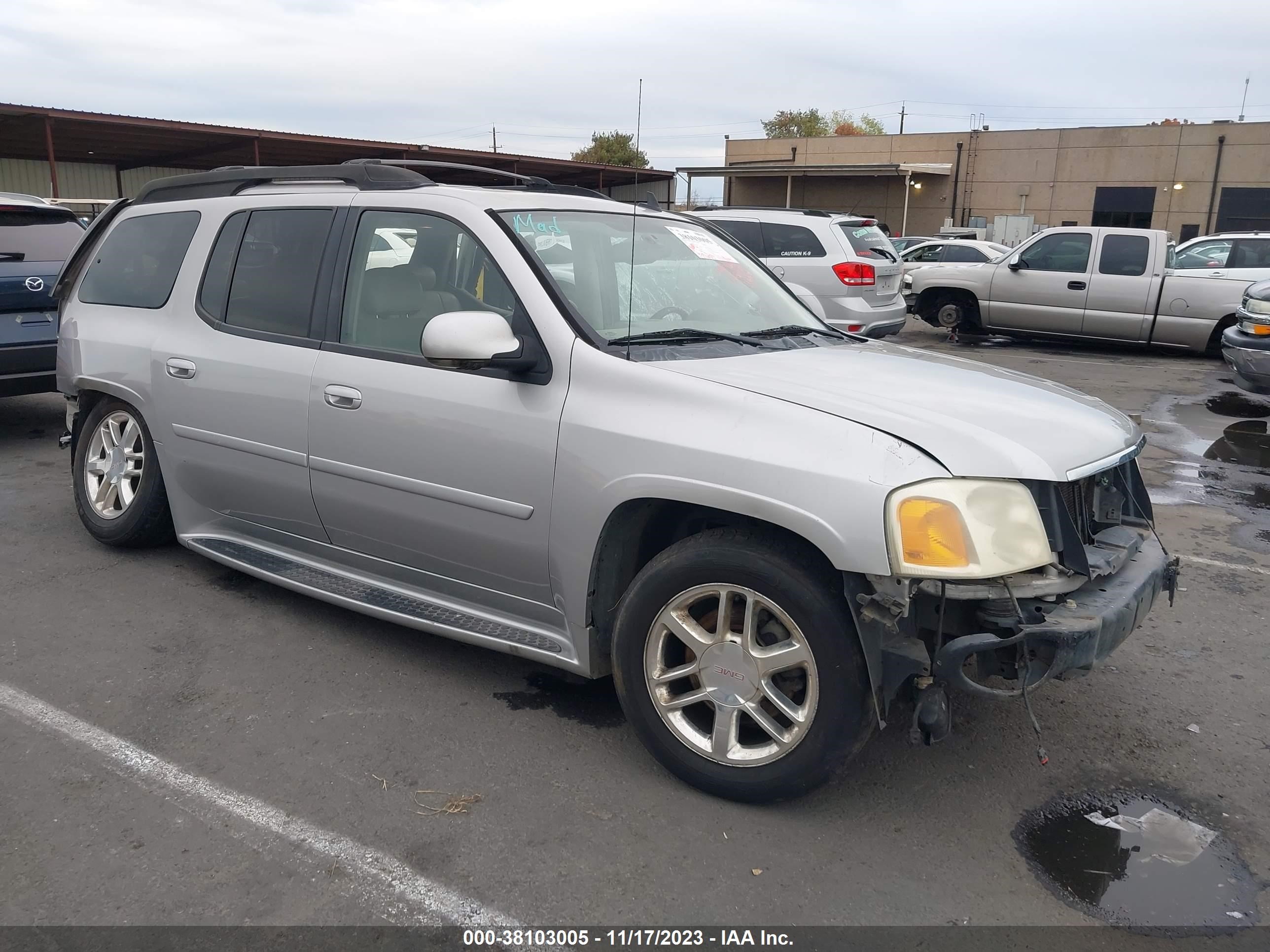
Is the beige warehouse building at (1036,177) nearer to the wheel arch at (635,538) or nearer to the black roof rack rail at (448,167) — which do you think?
the black roof rack rail at (448,167)

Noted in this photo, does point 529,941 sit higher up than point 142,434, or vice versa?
point 142,434

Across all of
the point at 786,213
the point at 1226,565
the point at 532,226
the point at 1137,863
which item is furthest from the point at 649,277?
the point at 786,213

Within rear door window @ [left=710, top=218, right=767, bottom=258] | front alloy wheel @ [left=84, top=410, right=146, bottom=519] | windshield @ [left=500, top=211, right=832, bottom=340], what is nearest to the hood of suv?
windshield @ [left=500, top=211, right=832, bottom=340]

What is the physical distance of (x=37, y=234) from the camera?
773 cm

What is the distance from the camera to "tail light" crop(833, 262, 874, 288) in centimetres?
1172

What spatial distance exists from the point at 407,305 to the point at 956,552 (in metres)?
2.26

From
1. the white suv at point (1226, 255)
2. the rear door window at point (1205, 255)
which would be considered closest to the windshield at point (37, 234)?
the white suv at point (1226, 255)

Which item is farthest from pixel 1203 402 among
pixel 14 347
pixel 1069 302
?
pixel 14 347

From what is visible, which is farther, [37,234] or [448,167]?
[37,234]

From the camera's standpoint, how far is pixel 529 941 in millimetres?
2479

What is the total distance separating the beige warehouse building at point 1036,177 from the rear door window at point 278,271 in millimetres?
35657

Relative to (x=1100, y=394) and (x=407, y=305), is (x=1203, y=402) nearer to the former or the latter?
(x=1100, y=394)

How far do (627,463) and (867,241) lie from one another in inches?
403

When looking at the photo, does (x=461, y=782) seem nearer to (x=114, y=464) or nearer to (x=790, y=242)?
(x=114, y=464)
